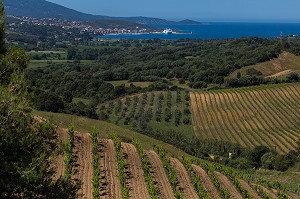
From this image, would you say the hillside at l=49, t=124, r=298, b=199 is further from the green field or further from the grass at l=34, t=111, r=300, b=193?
the green field

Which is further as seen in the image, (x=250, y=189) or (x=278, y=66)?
(x=278, y=66)

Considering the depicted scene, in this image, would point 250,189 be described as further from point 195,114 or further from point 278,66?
point 278,66

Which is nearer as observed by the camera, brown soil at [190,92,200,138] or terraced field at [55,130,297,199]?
terraced field at [55,130,297,199]

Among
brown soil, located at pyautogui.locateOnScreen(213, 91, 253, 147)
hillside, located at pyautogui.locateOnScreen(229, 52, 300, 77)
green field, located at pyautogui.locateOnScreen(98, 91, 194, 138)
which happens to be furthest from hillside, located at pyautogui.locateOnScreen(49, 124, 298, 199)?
hillside, located at pyautogui.locateOnScreen(229, 52, 300, 77)

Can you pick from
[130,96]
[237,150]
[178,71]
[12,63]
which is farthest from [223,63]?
[12,63]

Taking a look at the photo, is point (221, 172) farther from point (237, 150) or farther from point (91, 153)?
point (237, 150)

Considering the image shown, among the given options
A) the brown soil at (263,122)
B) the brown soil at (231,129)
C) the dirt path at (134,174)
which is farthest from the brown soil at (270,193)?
the brown soil at (231,129)

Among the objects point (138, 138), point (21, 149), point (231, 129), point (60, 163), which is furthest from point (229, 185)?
point (231, 129)
